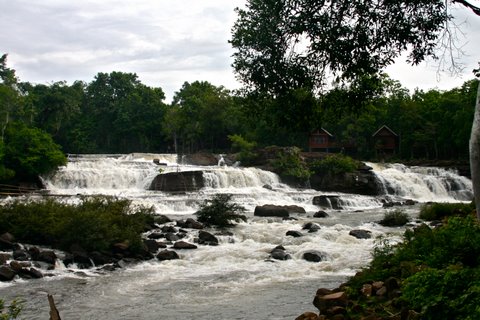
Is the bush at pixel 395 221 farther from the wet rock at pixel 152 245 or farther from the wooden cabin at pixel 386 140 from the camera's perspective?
the wooden cabin at pixel 386 140

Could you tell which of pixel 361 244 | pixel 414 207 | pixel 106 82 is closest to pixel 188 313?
pixel 361 244

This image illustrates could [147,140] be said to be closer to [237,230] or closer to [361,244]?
[237,230]

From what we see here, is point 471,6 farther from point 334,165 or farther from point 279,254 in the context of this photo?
point 334,165

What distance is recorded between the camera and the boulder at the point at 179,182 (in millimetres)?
33406

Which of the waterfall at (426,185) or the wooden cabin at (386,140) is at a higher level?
the wooden cabin at (386,140)

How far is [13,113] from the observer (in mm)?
48156

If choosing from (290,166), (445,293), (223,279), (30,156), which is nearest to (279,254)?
(223,279)

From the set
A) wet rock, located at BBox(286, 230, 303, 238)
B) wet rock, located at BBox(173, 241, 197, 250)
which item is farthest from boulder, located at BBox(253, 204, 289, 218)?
wet rock, located at BBox(173, 241, 197, 250)

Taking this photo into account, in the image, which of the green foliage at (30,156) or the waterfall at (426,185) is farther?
the waterfall at (426,185)

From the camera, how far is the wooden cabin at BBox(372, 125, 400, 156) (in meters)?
54.0

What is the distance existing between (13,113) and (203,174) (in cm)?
2353

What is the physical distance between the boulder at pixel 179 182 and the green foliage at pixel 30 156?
626 centimetres

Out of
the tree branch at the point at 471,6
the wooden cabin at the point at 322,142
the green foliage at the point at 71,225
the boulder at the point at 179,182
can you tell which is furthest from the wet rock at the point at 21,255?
the wooden cabin at the point at 322,142

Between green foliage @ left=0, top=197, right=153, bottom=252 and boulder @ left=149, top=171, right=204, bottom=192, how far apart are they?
49.7 feet
